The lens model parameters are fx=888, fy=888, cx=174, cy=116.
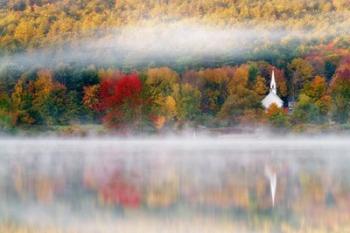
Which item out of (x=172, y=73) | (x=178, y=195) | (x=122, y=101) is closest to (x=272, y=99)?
(x=172, y=73)

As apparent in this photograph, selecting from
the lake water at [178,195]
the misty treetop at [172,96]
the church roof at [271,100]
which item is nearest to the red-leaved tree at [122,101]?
the misty treetop at [172,96]

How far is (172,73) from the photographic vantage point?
86.7 feet

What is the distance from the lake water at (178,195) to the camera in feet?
22.9

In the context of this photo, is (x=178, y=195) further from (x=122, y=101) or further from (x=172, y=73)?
(x=172, y=73)

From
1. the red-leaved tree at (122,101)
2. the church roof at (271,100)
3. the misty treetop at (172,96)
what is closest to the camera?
the misty treetop at (172,96)

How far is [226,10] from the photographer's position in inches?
1212

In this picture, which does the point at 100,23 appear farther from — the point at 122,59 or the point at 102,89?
the point at 102,89

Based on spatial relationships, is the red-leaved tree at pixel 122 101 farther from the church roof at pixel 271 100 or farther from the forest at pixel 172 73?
the church roof at pixel 271 100

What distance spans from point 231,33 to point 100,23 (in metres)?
4.56

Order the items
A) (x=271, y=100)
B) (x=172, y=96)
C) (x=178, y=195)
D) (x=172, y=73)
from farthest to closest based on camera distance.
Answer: (x=172, y=73) → (x=172, y=96) → (x=271, y=100) → (x=178, y=195)

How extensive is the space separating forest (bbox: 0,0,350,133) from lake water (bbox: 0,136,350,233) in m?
9.79

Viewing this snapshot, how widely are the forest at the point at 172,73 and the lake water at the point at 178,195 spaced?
32.1 ft

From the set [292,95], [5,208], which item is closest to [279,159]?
[5,208]

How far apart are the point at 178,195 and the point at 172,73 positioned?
17.9 m
